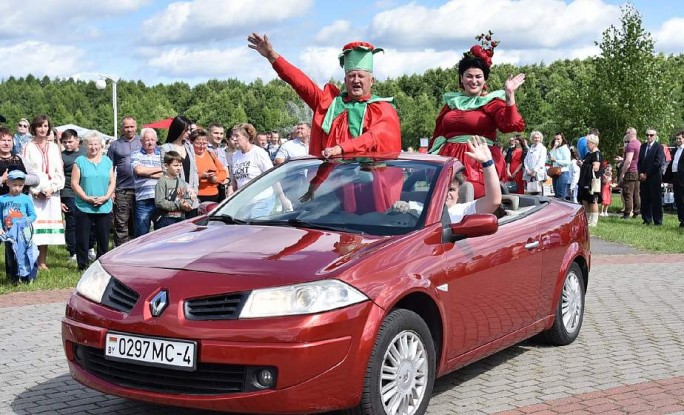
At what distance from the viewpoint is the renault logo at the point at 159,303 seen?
4.27 metres

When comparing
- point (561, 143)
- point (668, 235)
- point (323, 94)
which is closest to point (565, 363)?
point (323, 94)

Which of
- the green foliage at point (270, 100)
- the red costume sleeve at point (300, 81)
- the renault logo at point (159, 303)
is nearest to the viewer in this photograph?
the renault logo at point (159, 303)

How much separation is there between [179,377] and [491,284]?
2.12 metres

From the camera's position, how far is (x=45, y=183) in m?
10.8

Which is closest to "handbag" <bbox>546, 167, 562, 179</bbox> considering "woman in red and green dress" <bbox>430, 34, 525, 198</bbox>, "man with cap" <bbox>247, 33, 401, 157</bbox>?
"woman in red and green dress" <bbox>430, 34, 525, 198</bbox>

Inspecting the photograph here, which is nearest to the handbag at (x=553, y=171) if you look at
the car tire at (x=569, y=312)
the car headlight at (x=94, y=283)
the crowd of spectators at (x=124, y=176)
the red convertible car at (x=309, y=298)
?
the crowd of spectators at (x=124, y=176)

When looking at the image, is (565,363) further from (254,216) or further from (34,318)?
(34,318)

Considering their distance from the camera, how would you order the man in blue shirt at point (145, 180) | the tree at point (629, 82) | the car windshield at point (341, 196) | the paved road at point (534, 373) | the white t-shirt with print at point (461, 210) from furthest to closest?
the tree at point (629, 82)
the man in blue shirt at point (145, 180)
the white t-shirt with print at point (461, 210)
the paved road at point (534, 373)
the car windshield at point (341, 196)

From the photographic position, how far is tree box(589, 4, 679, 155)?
97.8 ft

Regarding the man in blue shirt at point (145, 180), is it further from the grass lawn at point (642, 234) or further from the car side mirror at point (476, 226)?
the grass lawn at point (642, 234)

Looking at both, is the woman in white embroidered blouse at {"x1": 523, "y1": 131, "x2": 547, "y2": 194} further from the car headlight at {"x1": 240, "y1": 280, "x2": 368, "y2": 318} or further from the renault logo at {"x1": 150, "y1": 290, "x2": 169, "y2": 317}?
the renault logo at {"x1": 150, "y1": 290, "x2": 169, "y2": 317}

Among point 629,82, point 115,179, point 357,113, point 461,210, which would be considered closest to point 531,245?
point 461,210

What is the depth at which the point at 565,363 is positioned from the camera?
6.48 meters

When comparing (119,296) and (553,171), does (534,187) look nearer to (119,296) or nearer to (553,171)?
(553,171)
